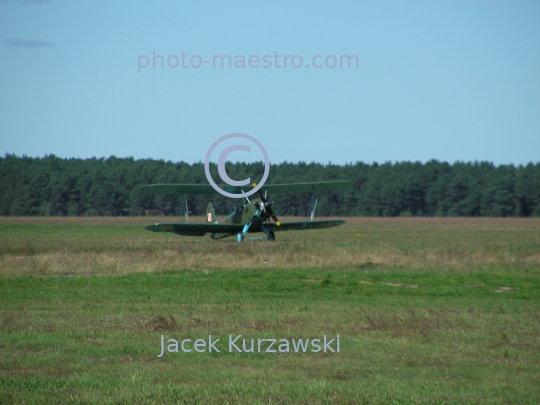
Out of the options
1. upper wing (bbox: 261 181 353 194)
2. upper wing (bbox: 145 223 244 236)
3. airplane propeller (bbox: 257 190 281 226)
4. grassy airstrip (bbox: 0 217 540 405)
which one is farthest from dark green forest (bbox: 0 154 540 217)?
grassy airstrip (bbox: 0 217 540 405)

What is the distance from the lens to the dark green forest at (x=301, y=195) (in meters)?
62.8

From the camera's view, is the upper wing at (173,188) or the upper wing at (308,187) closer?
the upper wing at (173,188)

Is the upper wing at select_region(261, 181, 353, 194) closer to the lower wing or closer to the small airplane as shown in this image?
the small airplane

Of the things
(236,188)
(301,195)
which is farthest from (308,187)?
(301,195)

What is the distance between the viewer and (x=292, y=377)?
20.2 ft

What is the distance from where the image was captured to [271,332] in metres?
8.23

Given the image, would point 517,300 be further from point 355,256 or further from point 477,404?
point 355,256

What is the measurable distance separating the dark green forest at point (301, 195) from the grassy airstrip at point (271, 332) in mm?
35486

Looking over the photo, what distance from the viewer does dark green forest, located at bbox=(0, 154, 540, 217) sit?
62844mm

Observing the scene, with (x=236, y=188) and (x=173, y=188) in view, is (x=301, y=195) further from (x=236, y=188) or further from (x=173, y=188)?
(x=173, y=188)

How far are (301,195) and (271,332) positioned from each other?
5804 centimetres

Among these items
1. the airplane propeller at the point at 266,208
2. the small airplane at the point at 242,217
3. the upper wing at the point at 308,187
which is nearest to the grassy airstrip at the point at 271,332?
the small airplane at the point at 242,217

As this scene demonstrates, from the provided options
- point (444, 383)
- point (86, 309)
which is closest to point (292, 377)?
point (444, 383)

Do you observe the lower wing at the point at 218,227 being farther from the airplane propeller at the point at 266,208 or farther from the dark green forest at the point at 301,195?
the dark green forest at the point at 301,195
